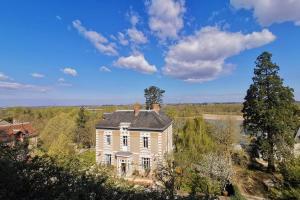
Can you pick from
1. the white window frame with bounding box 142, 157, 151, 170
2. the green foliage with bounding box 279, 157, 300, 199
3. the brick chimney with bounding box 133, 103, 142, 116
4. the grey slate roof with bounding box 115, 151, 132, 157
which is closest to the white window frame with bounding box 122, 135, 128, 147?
the grey slate roof with bounding box 115, 151, 132, 157

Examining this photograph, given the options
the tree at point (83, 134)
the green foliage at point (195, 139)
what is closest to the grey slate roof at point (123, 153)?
the green foliage at point (195, 139)

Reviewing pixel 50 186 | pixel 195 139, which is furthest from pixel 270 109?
pixel 50 186

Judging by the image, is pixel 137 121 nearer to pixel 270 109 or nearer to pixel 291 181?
pixel 270 109

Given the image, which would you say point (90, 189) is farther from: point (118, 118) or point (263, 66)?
point (263, 66)

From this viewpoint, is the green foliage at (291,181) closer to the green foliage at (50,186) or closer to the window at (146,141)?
the green foliage at (50,186)

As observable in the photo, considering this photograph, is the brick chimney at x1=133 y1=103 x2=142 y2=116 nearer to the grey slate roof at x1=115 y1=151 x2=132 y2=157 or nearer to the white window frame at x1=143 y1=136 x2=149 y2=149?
the white window frame at x1=143 y1=136 x2=149 y2=149

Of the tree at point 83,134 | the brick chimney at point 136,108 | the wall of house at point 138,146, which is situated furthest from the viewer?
the tree at point 83,134
